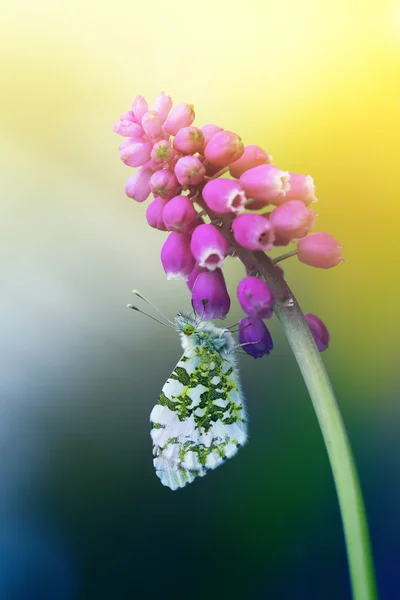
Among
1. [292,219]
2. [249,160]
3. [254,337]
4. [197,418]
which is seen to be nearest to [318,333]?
[254,337]

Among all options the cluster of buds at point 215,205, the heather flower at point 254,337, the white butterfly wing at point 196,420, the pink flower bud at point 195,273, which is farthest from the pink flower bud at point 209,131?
the white butterfly wing at point 196,420

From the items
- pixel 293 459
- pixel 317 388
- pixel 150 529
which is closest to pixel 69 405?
pixel 150 529

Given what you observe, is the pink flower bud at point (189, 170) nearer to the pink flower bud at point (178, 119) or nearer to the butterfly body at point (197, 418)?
the pink flower bud at point (178, 119)

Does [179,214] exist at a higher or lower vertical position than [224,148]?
lower

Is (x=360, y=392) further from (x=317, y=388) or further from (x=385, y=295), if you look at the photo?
(x=317, y=388)

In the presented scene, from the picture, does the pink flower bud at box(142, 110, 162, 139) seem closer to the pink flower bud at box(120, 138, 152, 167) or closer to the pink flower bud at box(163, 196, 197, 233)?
the pink flower bud at box(120, 138, 152, 167)

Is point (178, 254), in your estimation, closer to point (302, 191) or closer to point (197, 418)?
point (302, 191)
